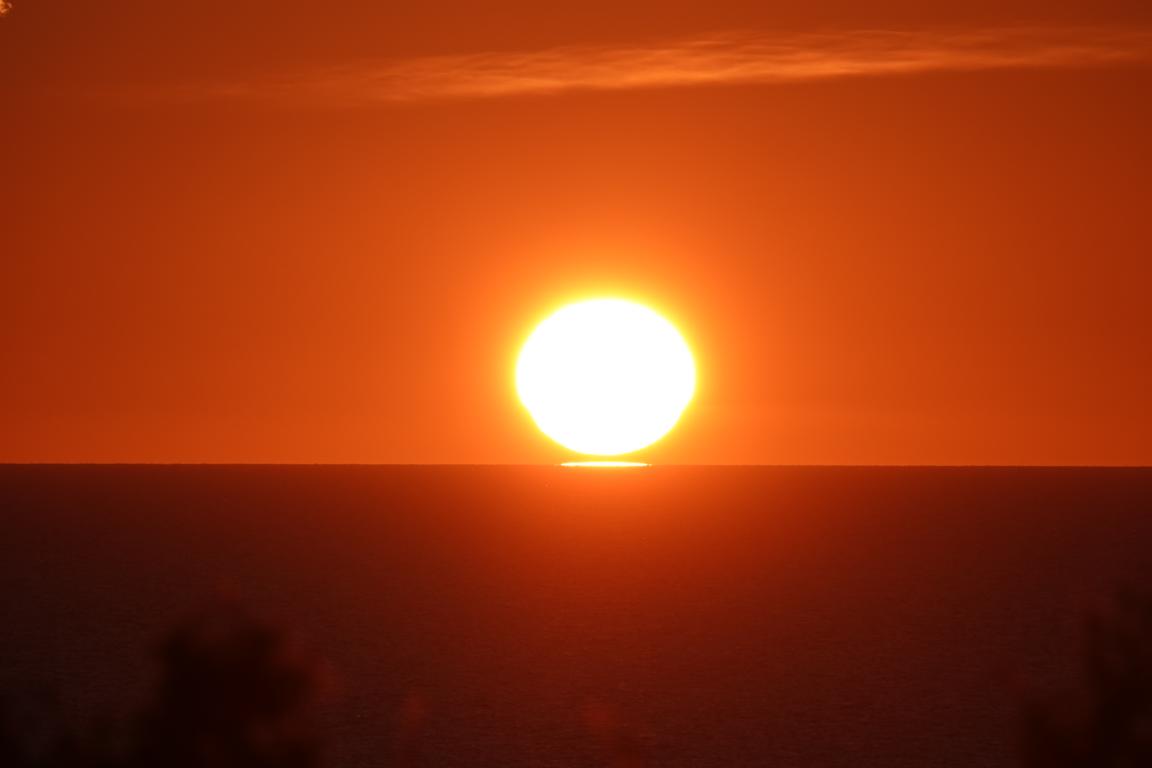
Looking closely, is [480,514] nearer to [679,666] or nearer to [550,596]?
[550,596]

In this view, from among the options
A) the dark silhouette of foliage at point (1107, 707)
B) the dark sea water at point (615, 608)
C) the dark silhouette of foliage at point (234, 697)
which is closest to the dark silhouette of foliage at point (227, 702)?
the dark silhouette of foliage at point (234, 697)

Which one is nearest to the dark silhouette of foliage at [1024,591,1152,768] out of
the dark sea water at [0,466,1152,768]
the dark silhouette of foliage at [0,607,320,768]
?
the dark sea water at [0,466,1152,768]

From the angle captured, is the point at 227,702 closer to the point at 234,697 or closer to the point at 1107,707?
the point at 234,697

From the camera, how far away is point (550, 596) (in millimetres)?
68938

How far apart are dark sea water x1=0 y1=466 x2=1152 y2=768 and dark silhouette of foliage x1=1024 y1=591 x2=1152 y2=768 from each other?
0.46 meters

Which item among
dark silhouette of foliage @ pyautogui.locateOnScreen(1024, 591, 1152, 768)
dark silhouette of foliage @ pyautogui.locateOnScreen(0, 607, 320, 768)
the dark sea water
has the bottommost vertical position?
dark silhouette of foliage @ pyautogui.locateOnScreen(0, 607, 320, 768)

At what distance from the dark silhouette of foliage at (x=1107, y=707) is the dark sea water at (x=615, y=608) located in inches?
18.0

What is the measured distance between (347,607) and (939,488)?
7292cm

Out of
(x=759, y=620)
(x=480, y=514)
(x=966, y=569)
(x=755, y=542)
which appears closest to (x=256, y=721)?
(x=759, y=620)

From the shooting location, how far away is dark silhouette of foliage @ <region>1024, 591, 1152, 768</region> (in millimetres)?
14891

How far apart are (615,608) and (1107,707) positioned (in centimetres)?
5050

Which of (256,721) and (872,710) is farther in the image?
(872,710)

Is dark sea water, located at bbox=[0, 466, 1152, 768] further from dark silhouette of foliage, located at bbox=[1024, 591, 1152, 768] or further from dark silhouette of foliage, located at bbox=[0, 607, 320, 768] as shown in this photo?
dark silhouette of foliage, located at bbox=[0, 607, 320, 768]

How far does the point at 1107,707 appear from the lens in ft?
49.4
